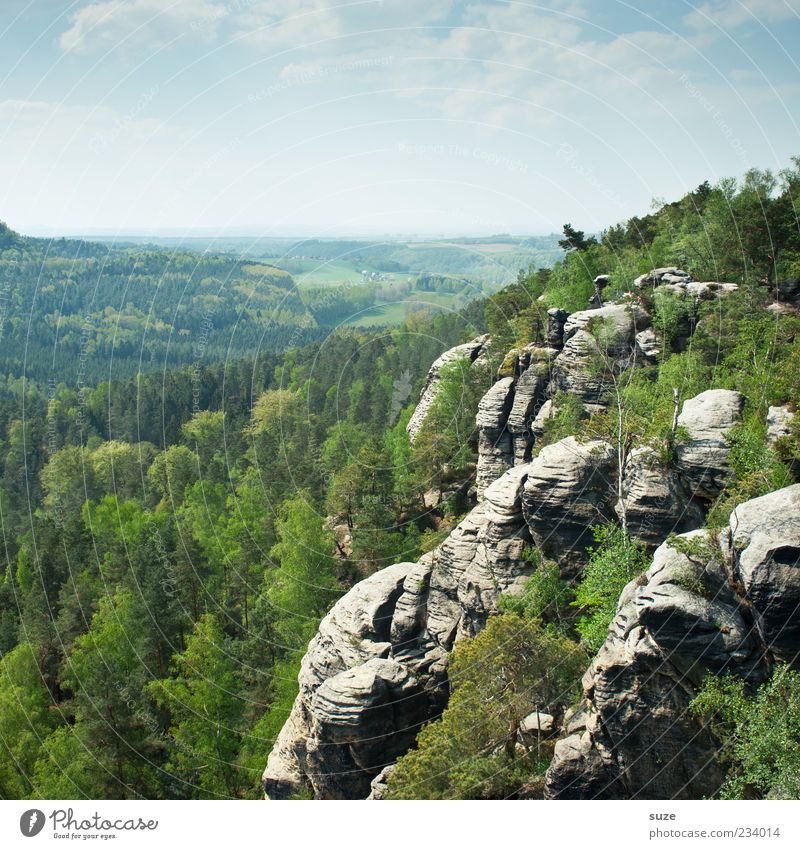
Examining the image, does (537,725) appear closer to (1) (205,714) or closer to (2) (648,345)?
(1) (205,714)

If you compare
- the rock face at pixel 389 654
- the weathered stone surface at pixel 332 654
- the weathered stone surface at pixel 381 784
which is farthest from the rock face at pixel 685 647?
the weathered stone surface at pixel 332 654

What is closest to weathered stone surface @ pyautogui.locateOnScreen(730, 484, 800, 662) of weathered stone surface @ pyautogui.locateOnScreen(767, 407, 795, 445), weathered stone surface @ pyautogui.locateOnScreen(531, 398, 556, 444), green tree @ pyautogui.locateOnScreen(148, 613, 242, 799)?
weathered stone surface @ pyautogui.locateOnScreen(767, 407, 795, 445)

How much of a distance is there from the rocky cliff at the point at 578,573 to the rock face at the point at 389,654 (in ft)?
0.22

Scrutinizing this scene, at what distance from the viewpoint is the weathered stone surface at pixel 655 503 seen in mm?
27609

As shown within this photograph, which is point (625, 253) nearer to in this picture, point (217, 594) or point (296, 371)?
point (217, 594)

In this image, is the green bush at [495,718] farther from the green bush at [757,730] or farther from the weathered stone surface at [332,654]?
the weathered stone surface at [332,654]

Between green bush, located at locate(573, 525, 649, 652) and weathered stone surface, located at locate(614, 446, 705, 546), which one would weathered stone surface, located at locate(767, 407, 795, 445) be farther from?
green bush, located at locate(573, 525, 649, 652)

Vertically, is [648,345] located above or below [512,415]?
above

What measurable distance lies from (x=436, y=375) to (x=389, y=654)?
3706cm

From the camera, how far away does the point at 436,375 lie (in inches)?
2665

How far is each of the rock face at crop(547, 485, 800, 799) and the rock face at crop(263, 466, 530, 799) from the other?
962 centimetres

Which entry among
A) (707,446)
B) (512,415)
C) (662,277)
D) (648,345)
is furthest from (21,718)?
(662,277)
